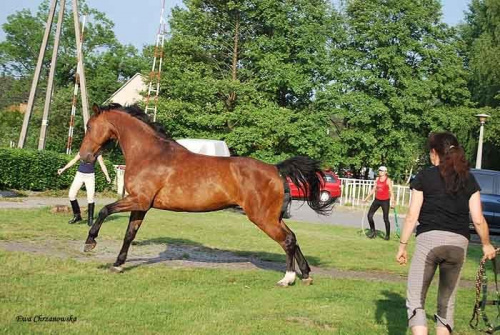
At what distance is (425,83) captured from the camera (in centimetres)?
3638

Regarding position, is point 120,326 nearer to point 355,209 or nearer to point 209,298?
point 209,298

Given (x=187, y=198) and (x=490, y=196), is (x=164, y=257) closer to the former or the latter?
(x=187, y=198)

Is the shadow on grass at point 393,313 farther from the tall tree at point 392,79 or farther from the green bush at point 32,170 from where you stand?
the tall tree at point 392,79

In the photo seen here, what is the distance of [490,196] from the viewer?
742 inches

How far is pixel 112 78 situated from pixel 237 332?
5197cm

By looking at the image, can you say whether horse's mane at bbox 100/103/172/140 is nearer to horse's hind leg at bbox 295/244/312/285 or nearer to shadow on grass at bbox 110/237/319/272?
shadow on grass at bbox 110/237/319/272

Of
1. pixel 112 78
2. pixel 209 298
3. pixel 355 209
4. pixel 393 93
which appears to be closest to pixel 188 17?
pixel 393 93

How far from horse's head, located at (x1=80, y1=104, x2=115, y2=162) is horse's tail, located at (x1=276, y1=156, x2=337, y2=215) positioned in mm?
2871

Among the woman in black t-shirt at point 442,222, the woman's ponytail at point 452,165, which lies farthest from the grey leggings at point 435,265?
the woman's ponytail at point 452,165

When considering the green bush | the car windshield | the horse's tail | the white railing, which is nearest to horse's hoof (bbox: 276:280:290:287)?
the horse's tail

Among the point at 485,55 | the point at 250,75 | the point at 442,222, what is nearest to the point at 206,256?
the point at 442,222

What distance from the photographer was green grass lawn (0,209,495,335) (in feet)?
18.9

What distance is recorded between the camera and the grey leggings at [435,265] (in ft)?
16.6

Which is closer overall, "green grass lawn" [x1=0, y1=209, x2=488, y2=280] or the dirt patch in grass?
the dirt patch in grass
